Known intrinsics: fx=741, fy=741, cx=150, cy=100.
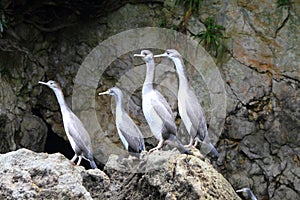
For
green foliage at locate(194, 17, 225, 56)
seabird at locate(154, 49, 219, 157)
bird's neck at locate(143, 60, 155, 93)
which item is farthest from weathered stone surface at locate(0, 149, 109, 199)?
green foliage at locate(194, 17, 225, 56)

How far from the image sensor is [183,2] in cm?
991

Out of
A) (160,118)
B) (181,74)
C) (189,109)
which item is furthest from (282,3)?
(160,118)

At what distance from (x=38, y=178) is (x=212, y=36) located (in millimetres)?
5438

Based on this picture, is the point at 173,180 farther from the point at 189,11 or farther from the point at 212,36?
the point at 189,11


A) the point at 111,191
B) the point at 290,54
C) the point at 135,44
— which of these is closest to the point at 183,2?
the point at 135,44

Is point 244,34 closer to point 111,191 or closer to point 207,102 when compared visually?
point 207,102

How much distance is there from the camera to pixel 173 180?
497 cm

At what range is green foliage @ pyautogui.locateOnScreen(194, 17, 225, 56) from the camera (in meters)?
9.68

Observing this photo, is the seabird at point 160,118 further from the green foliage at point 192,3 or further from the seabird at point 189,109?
the green foliage at point 192,3

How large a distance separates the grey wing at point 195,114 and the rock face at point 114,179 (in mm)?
1161

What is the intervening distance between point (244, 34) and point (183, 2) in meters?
0.92

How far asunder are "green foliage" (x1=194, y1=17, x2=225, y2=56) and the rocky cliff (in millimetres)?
99

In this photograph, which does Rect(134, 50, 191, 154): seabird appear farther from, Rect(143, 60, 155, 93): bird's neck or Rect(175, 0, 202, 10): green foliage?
Rect(175, 0, 202, 10): green foliage

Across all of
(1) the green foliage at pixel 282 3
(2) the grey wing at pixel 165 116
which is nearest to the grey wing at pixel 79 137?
(2) the grey wing at pixel 165 116
